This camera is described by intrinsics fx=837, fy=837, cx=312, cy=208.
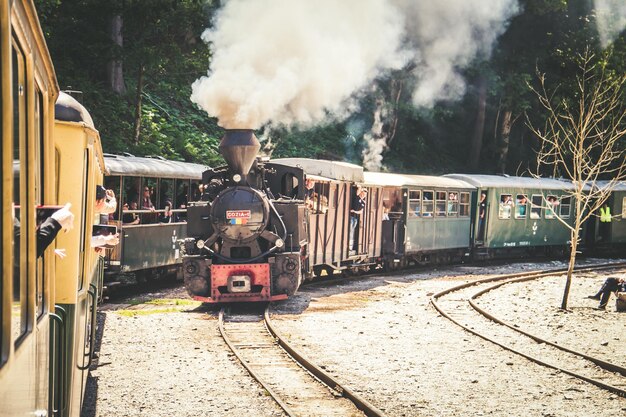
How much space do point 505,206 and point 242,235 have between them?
14.7 meters

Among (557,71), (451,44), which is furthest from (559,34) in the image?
(451,44)

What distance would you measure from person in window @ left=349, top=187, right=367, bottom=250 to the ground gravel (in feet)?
9.22

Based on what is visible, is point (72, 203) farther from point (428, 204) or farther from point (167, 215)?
point (428, 204)

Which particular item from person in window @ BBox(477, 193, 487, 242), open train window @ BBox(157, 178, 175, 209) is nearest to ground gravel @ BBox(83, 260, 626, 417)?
open train window @ BBox(157, 178, 175, 209)

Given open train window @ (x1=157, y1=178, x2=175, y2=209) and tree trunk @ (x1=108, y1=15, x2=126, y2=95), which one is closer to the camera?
open train window @ (x1=157, y1=178, x2=175, y2=209)

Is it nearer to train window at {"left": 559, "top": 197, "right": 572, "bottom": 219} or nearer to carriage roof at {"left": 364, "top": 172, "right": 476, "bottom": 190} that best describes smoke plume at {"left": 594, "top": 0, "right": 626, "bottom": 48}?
train window at {"left": 559, "top": 197, "right": 572, "bottom": 219}

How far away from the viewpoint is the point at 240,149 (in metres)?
13.2

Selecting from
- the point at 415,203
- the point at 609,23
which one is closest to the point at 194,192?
the point at 415,203

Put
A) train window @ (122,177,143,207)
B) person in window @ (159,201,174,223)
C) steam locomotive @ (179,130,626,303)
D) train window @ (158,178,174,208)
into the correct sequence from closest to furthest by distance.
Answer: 1. steam locomotive @ (179,130,626,303)
2. train window @ (122,177,143,207)
3. train window @ (158,178,174,208)
4. person in window @ (159,201,174,223)

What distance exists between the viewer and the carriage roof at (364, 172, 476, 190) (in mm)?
21047

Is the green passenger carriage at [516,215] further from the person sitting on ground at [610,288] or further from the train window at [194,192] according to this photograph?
the train window at [194,192]

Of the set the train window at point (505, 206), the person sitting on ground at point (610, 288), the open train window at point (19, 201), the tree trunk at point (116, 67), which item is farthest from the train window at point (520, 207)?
the open train window at point (19, 201)

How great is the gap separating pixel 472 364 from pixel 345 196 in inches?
344

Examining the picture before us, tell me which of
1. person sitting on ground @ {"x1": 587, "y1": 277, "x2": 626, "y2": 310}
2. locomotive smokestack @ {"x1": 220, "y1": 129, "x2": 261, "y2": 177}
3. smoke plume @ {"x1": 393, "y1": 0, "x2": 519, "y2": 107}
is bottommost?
person sitting on ground @ {"x1": 587, "y1": 277, "x2": 626, "y2": 310}
